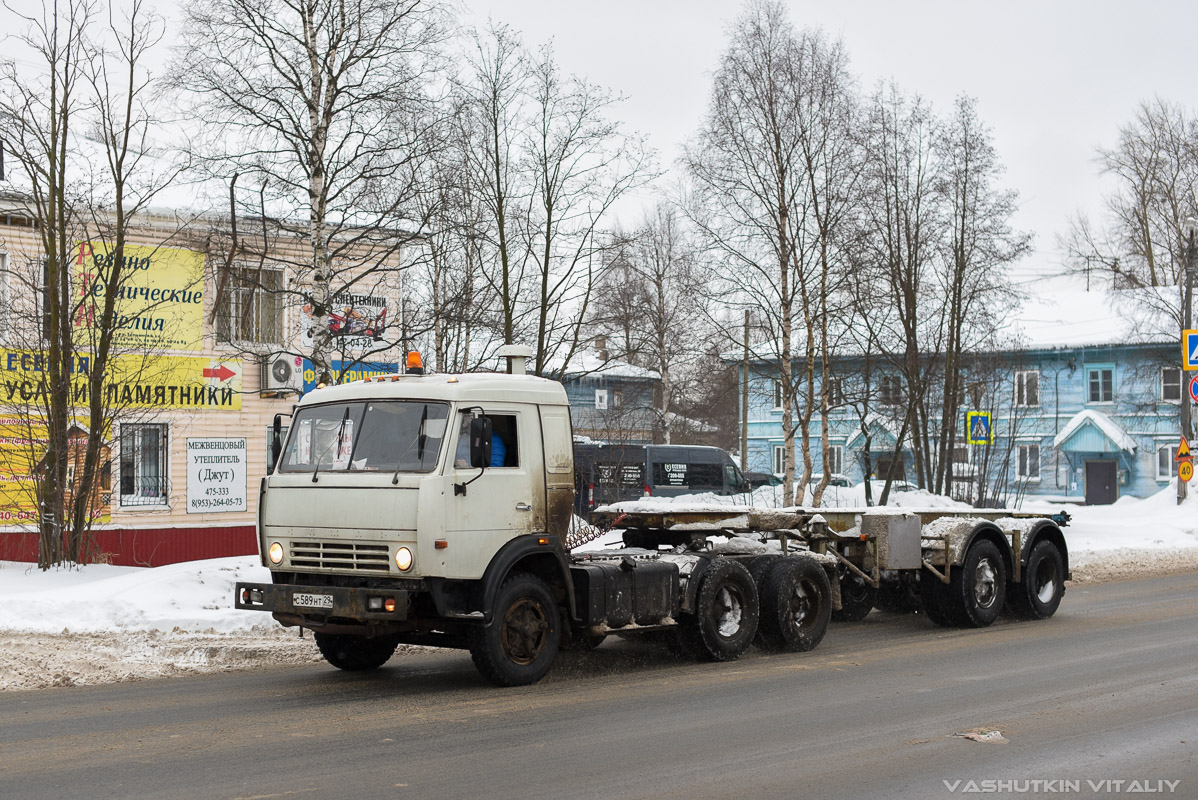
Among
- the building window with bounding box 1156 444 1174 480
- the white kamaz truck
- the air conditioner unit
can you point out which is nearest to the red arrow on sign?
the air conditioner unit

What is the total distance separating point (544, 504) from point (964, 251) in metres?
21.8

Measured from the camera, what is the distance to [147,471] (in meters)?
21.8

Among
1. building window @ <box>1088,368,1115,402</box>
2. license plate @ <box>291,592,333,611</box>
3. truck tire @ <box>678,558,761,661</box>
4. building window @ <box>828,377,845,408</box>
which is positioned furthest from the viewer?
building window @ <box>1088,368,1115,402</box>

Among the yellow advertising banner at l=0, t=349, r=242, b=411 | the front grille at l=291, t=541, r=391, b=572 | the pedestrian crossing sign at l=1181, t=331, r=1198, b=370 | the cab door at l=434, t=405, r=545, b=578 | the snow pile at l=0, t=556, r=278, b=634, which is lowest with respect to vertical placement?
the snow pile at l=0, t=556, r=278, b=634

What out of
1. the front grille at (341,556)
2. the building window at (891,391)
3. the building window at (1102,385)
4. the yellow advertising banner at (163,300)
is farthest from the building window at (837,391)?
the building window at (1102,385)

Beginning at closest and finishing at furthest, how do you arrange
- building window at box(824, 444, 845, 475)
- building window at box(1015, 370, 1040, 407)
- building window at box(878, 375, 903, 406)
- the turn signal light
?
1. the turn signal light
2. building window at box(878, 375, 903, 406)
3. building window at box(1015, 370, 1040, 407)
4. building window at box(824, 444, 845, 475)

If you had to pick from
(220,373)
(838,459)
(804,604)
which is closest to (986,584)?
(804,604)

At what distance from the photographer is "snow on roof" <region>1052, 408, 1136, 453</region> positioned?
4891cm

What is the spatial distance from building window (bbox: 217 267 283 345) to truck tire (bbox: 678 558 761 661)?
12382 mm

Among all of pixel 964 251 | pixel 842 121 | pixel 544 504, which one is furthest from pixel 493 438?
pixel 964 251

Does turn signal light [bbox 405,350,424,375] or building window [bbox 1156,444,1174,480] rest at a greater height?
turn signal light [bbox 405,350,424,375]

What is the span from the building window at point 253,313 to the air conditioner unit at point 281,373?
400 mm

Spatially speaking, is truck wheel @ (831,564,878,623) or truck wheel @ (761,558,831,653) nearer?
truck wheel @ (761,558,831,653)

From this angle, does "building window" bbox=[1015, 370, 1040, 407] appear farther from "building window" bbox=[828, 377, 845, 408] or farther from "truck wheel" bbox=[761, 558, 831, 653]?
"truck wheel" bbox=[761, 558, 831, 653]
